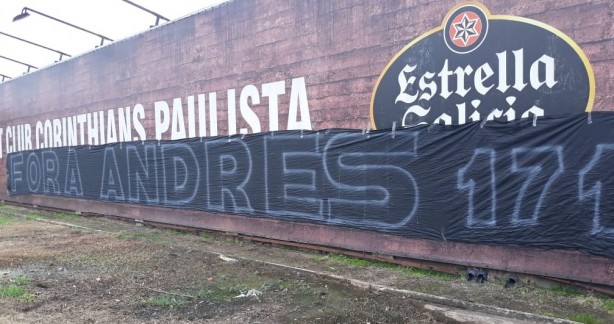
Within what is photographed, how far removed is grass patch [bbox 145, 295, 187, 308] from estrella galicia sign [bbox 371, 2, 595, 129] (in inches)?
137

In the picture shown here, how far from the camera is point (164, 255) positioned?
307 inches

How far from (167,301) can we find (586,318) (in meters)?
4.13

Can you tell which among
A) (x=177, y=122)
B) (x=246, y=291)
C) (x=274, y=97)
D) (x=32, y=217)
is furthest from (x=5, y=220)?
(x=246, y=291)

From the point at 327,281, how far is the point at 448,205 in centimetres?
174

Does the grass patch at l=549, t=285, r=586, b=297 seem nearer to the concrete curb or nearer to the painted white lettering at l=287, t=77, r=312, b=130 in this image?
the concrete curb

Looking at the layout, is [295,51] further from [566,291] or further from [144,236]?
[566,291]

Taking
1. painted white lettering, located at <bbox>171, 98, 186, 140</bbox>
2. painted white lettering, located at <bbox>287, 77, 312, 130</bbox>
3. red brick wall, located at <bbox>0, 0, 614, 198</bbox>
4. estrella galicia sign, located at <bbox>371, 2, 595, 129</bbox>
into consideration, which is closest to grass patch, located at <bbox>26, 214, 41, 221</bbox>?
red brick wall, located at <bbox>0, 0, 614, 198</bbox>

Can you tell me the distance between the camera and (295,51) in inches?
319

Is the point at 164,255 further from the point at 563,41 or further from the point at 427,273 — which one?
the point at 563,41

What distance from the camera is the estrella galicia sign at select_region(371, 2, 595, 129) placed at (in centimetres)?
553

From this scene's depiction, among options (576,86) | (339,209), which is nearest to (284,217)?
(339,209)

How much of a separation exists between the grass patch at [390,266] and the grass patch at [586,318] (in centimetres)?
163

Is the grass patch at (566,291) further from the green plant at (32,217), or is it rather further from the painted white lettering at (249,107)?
the green plant at (32,217)

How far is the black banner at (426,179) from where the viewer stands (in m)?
5.17
